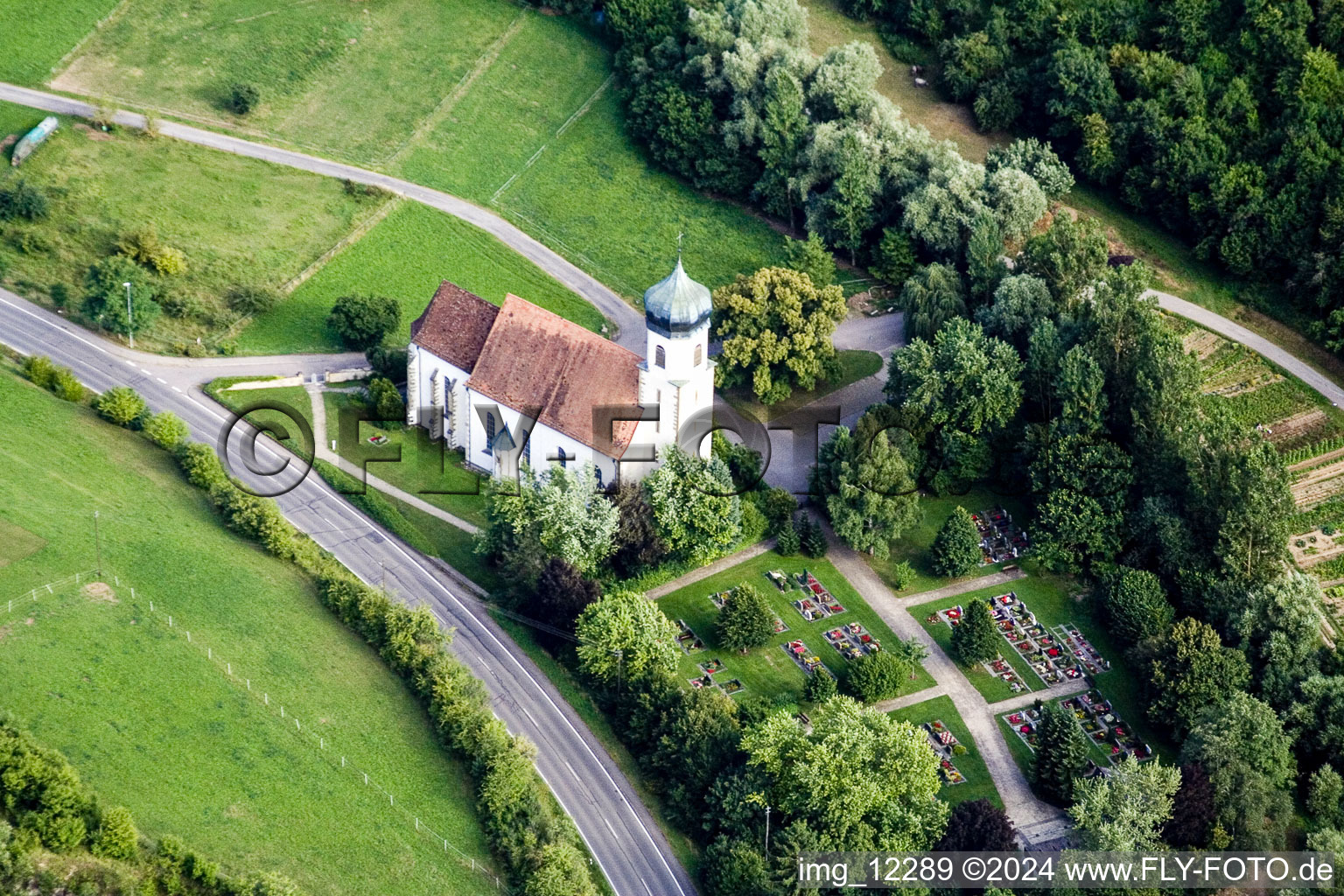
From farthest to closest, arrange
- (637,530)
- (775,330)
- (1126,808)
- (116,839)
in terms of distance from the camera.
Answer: (775,330) → (637,530) → (1126,808) → (116,839)

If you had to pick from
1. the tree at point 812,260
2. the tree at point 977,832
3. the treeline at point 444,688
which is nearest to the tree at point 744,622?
the treeline at point 444,688

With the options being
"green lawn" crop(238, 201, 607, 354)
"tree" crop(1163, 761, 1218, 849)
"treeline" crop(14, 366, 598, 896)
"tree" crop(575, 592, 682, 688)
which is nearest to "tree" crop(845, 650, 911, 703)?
"tree" crop(575, 592, 682, 688)

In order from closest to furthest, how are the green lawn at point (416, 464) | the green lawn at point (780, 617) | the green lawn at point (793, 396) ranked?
1. the green lawn at point (780, 617)
2. the green lawn at point (416, 464)
3. the green lawn at point (793, 396)

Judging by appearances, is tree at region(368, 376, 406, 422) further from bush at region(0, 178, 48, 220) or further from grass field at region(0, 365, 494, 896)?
bush at region(0, 178, 48, 220)

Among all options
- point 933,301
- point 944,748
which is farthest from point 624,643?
point 933,301

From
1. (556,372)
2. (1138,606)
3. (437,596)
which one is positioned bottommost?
(437,596)

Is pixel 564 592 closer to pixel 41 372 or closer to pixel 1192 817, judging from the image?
pixel 1192 817

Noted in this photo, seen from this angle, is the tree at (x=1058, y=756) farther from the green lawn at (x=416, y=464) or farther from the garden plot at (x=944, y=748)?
the green lawn at (x=416, y=464)
